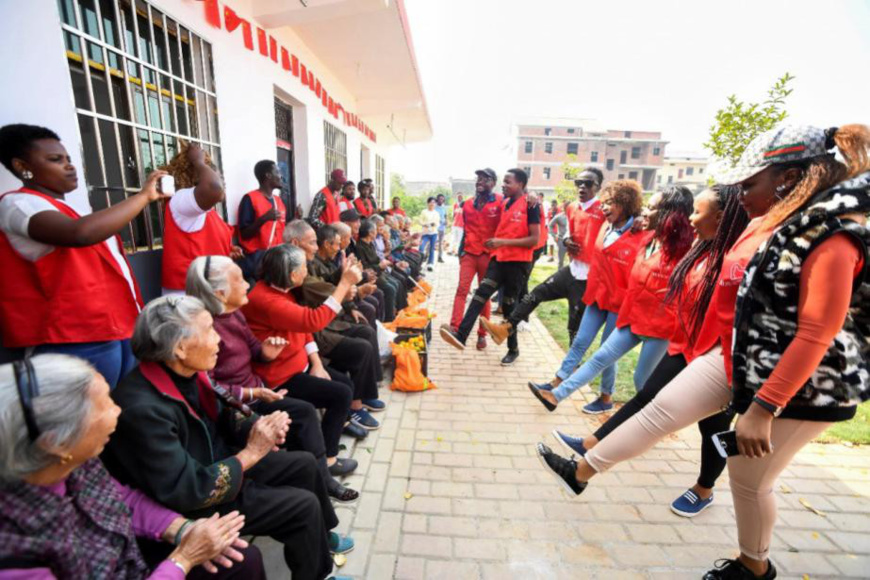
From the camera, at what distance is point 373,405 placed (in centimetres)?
336

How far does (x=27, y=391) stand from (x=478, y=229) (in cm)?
400

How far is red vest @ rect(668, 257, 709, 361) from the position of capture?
6.86ft

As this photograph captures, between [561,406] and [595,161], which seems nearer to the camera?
[561,406]

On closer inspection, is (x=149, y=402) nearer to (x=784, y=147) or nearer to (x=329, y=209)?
(x=784, y=147)

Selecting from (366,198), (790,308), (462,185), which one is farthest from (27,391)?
(462,185)

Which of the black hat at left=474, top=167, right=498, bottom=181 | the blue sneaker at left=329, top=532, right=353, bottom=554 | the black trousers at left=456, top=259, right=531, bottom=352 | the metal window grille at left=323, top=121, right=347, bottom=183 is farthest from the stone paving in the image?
the metal window grille at left=323, top=121, right=347, bottom=183

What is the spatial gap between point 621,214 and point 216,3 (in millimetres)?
3875

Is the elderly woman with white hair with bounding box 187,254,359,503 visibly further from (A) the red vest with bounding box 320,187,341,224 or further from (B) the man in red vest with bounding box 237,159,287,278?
(A) the red vest with bounding box 320,187,341,224

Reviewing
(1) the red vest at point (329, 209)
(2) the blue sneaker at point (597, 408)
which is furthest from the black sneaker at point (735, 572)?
(1) the red vest at point (329, 209)

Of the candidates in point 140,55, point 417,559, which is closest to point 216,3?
point 140,55

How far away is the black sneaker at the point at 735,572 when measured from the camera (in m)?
1.75

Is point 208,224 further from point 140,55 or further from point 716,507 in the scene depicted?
point 716,507

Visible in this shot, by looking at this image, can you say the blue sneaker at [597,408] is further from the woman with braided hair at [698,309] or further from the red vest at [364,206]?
the red vest at [364,206]

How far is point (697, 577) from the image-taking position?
6.28 ft
